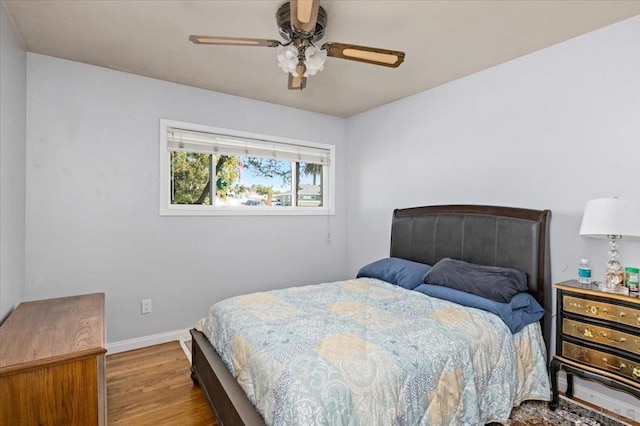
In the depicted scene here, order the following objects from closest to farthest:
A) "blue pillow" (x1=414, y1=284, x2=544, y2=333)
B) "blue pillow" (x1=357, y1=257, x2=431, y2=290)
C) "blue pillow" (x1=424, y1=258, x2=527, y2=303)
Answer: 1. "blue pillow" (x1=414, y1=284, x2=544, y2=333)
2. "blue pillow" (x1=424, y1=258, x2=527, y2=303)
3. "blue pillow" (x1=357, y1=257, x2=431, y2=290)

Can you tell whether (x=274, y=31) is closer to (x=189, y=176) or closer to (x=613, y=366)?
(x=189, y=176)

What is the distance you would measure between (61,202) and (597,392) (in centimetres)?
418

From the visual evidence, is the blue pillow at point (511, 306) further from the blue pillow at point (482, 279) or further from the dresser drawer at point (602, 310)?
the dresser drawer at point (602, 310)

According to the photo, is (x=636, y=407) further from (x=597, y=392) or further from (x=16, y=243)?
(x=16, y=243)

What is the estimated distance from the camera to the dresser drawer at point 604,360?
5.90 feet

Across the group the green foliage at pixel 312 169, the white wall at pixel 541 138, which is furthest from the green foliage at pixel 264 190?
the white wall at pixel 541 138

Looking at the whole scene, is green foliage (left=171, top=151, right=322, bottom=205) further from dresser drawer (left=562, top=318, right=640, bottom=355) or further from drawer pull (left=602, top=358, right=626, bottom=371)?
drawer pull (left=602, top=358, right=626, bottom=371)

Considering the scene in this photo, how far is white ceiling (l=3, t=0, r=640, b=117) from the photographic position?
6.49 ft

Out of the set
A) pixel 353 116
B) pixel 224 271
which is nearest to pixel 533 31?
pixel 353 116

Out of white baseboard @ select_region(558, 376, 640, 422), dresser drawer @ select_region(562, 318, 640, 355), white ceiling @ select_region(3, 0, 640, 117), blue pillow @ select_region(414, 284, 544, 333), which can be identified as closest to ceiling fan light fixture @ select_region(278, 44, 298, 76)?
white ceiling @ select_region(3, 0, 640, 117)

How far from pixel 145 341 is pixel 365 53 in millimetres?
3048

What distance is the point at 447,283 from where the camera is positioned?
2.50 meters

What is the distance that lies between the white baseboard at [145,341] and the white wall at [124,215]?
52mm

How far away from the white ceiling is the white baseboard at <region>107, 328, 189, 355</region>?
7.94 feet
